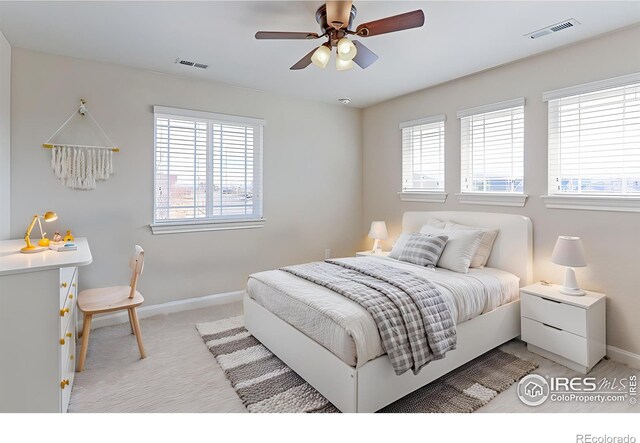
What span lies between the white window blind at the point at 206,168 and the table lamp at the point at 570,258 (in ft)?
10.0

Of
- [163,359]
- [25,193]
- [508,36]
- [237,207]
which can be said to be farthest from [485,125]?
[25,193]

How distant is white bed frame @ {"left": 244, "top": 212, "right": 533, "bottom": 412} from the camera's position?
190 cm

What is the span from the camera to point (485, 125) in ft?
11.4

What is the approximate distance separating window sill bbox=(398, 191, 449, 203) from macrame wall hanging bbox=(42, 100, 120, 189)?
3.27 m

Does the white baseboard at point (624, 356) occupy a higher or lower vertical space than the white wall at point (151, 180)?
lower

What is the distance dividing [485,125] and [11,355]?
4.06m

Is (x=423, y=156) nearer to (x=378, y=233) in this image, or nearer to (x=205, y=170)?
(x=378, y=233)

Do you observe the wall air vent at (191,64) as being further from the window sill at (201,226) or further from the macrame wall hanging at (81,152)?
the window sill at (201,226)

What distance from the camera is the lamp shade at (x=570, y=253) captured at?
8.45ft

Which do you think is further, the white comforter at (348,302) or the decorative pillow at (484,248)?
the decorative pillow at (484,248)

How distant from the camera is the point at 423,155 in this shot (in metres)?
4.12

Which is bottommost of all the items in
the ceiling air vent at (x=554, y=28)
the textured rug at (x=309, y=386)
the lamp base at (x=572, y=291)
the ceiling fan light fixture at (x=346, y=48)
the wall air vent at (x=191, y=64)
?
the textured rug at (x=309, y=386)

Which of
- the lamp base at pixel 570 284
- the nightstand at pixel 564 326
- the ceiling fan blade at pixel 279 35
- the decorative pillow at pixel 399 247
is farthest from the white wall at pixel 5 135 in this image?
A: the lamp base at pixel 570 284

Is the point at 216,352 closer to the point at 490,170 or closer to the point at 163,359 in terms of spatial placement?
the point at 163,359
